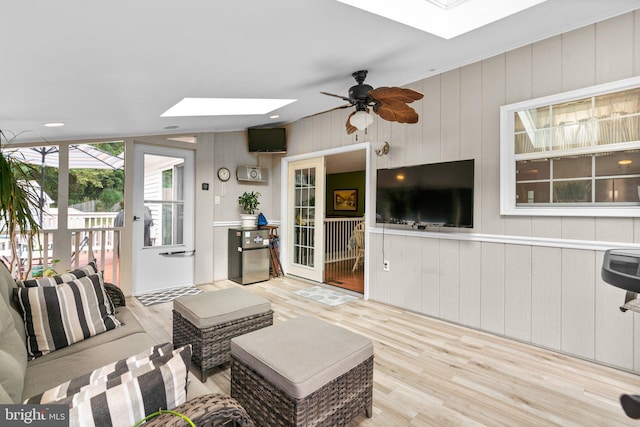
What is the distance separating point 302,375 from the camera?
1.39 m

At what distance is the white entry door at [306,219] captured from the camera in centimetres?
471

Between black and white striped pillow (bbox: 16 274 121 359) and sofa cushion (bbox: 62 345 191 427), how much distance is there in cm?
119

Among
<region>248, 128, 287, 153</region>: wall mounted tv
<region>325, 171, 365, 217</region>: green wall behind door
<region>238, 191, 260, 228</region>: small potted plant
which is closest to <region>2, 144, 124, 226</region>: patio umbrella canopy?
<region>238, 191, 260, 228</region>: small potted plant

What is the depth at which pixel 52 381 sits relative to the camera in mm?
1321

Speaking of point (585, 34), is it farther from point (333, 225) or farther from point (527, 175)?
point (333, 225)

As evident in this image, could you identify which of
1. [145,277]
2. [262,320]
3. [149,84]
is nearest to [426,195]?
[262,320]

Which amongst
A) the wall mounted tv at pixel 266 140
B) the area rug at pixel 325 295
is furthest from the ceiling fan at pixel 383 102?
the wall mounted tv at pixel 266 140

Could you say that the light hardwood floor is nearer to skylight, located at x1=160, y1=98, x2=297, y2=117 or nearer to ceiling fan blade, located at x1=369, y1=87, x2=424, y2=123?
ceiling fan blade, located at x1=369, y1=87, x2=424, y2=123

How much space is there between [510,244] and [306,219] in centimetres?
296

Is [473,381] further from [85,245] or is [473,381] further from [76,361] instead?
[85,245]

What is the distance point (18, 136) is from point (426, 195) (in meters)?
4.23

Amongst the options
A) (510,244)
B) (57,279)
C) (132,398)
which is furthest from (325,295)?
(132,398)

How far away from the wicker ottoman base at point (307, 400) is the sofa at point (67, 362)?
0.45 meters

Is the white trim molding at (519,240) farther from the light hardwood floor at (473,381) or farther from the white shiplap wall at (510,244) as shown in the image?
the light hardwood floor at (473,381)
